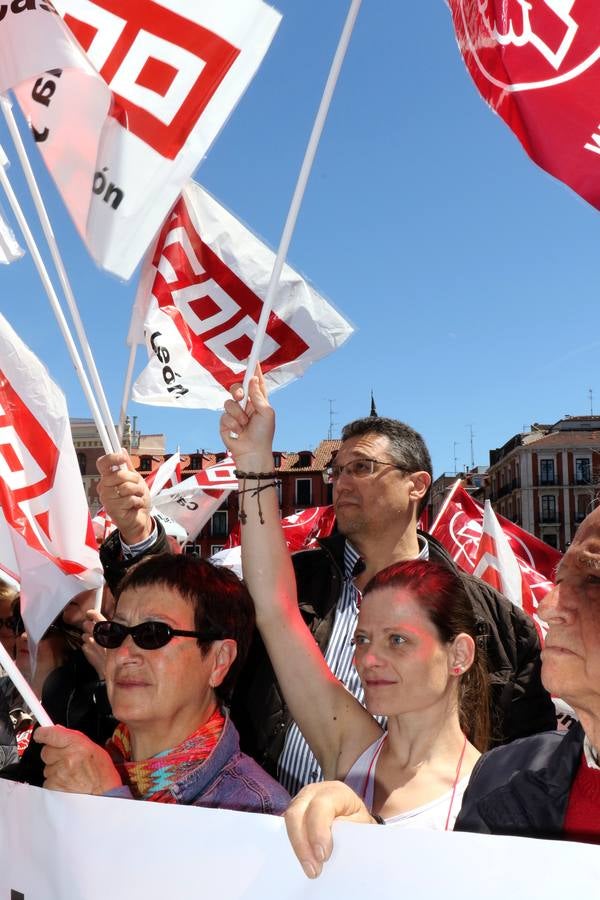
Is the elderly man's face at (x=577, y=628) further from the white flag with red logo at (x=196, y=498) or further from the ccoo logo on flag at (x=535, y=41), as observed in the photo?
the white flag with red logo at (x=196, y=498)

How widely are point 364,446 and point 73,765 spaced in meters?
1.66

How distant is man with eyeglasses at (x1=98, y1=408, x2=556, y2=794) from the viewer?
2555 mm

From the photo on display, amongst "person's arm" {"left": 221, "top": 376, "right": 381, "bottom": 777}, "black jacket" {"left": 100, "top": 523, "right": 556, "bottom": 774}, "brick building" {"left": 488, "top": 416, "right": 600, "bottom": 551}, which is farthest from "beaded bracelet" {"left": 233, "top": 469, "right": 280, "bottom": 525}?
"brick building" {"left": 488, "top": 416, "right": 600, "bottom": 551}

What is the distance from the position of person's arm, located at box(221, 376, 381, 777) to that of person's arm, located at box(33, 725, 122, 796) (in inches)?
23.9

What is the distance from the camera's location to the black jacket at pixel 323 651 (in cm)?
255

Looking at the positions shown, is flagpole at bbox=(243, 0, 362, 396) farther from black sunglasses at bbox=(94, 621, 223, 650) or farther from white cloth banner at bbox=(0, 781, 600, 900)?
white cloth banner at bbox=(0, 781, 600, 900)

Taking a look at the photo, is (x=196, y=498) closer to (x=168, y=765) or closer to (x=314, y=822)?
(x=168, y=765)

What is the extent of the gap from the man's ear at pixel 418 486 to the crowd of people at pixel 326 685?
17 cm

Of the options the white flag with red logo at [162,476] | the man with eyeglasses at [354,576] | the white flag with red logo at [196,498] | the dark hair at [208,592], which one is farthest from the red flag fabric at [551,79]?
the white flag with red logo at [162,476]

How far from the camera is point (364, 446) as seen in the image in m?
3.05

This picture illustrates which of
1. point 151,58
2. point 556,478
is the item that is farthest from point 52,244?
point 556,478

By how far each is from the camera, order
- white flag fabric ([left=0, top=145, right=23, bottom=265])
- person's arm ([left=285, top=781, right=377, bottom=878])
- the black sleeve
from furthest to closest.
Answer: white flag fabric ([left=0, top=145, right=23, bottom=265]) → the black sleeve → person's arm ([left=285, top=781, right=377, bottom=878])

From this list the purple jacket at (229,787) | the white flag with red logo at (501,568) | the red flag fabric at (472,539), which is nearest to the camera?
the purple jacket at (229,787)

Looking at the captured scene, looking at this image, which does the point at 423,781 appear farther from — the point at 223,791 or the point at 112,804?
the point at 112,804
